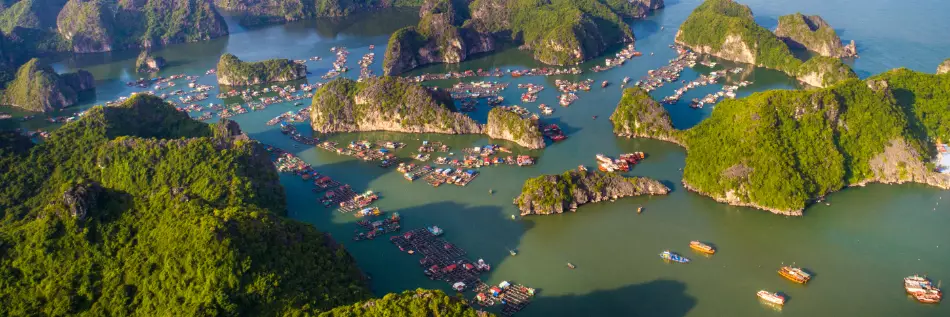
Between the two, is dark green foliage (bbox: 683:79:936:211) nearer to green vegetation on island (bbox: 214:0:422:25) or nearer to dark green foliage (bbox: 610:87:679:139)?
dark green foliage (bbox: 610:87:679:139)

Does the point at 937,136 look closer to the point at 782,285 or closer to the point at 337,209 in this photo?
the point at 782,285

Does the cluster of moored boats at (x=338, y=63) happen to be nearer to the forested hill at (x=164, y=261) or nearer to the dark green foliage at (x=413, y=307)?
the forested hill at (x=164, y=261)

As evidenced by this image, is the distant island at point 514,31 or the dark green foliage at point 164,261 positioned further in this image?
the distant island at point 514,31

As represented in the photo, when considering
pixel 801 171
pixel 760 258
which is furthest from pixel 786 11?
pixel 760 258

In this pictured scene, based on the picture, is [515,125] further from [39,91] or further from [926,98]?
[39,91]

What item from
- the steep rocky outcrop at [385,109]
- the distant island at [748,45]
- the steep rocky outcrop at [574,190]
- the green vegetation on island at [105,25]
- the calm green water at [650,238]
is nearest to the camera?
the calm green water at [650,238]

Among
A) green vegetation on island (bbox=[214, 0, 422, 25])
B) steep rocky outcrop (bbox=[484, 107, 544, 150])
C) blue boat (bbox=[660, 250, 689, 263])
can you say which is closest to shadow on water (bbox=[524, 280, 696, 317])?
blue boat (bbox=[660, 250, 689, 263])

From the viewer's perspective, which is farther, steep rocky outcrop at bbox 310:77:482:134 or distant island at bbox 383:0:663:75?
distant island at bbox 383:0:663:75

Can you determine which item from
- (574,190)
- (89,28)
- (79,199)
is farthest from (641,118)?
(89,28)

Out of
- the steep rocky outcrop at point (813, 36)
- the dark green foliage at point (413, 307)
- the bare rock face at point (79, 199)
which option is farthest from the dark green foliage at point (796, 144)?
the bare rock face at point (79, 199)
